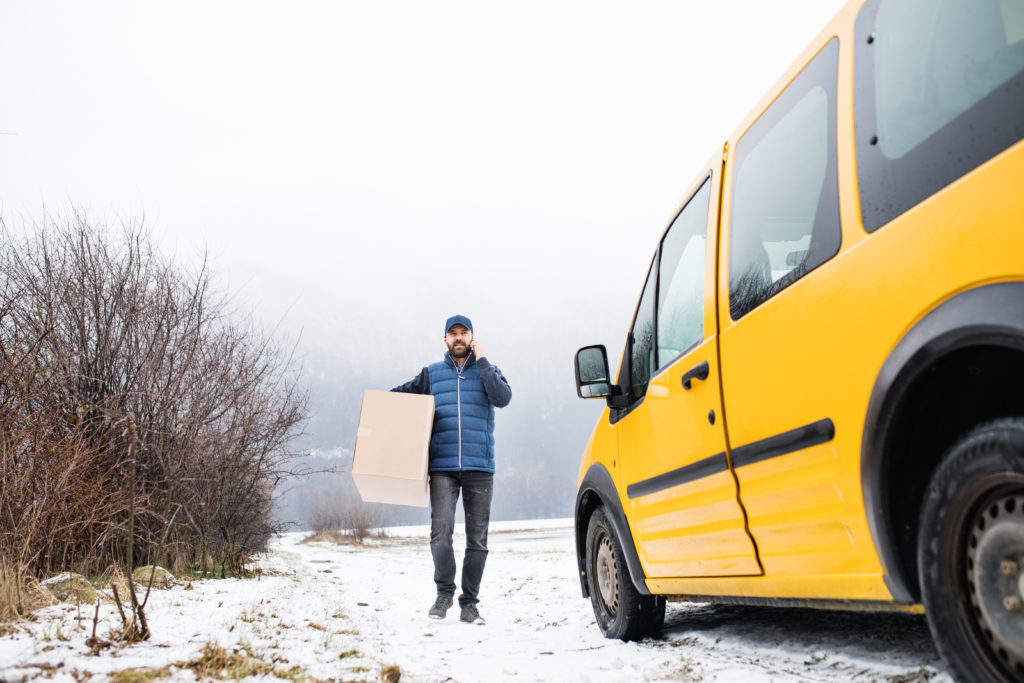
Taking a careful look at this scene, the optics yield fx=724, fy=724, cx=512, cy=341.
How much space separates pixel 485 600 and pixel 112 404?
4.40 metres

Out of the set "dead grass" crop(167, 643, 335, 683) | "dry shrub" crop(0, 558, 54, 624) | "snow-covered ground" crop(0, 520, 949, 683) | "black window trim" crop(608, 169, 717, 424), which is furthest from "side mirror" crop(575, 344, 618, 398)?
"dry shrub" crop(0, 558, 54, 624)

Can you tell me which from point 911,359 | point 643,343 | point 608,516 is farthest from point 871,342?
point 608,516

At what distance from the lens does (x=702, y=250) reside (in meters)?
2.96

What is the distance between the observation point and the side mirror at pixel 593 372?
12.5 feet

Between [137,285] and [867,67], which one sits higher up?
[137,285]

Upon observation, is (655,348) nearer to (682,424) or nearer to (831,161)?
(682,424)

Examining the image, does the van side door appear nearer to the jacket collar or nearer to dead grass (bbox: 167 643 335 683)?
dead grass (bbox: 167 643 335 683)

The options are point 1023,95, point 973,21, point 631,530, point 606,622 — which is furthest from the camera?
point 606,622

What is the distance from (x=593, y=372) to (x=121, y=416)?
15.9ft

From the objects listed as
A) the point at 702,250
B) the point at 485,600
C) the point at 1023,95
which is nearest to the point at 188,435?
the point at 485,600

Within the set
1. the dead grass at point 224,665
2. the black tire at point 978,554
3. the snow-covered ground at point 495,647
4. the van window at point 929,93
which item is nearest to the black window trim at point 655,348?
the van window at point 929,93

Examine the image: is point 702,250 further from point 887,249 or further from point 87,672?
point 87,672

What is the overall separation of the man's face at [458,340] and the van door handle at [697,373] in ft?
10.2

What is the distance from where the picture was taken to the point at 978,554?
1515 millimetres
